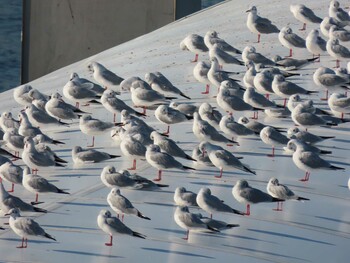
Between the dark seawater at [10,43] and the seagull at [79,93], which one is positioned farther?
the dark seawater at [10,43]

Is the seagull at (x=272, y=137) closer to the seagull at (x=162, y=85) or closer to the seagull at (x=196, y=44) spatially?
the seagull at (x=162, y=85)

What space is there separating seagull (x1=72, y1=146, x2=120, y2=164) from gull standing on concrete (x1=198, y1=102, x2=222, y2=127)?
190 centimetres

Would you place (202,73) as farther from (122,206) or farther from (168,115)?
(122,206)

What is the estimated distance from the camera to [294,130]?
20.8m

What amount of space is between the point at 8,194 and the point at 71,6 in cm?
2527

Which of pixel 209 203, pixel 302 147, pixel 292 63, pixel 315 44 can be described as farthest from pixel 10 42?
pixel 209 203

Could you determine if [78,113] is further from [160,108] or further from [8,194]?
[8,194]

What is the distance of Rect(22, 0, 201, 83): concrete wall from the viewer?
42.0 m

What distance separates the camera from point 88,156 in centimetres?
2048

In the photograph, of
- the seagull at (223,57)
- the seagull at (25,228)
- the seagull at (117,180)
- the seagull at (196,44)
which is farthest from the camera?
the seagull at (196,44)

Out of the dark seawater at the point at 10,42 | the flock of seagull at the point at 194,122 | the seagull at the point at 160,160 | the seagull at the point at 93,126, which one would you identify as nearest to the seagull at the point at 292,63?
the flock of seagull at the point at 194,122

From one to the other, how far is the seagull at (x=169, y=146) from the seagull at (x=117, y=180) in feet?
4.86

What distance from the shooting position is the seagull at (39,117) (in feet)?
74.6

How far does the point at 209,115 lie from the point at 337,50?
427 centimetres
